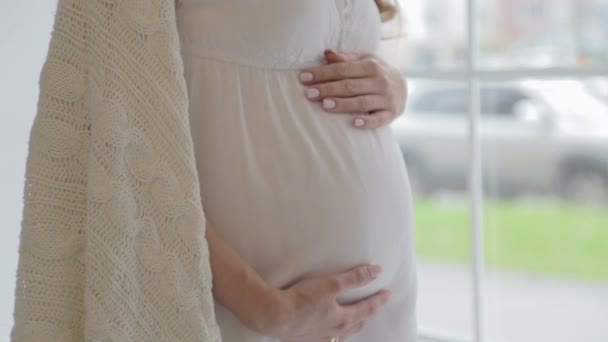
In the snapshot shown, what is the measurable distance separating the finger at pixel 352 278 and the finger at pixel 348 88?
273 millimetres

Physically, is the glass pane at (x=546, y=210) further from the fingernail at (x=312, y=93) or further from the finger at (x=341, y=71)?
the fingernail at (x=312, y=93)

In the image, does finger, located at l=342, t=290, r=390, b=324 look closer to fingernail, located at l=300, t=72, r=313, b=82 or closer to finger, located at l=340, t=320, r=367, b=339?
finger, located at l=340, t=320, r=367, b=339

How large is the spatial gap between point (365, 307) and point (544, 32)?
493 cm

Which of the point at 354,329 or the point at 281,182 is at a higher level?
the point at 281,182

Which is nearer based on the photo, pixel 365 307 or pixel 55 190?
pixel 55 190

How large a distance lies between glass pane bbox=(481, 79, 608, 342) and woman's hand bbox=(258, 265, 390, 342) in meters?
4.09

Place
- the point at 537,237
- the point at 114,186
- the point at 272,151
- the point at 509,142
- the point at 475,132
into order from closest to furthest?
the point at 114,186 → the point at 272,151 → the point at 475,132 → the point at 509,142 → the point at 537,237

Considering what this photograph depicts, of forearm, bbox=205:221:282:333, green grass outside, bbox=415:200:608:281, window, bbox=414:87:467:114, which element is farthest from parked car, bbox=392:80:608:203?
forearm, bbox=205:221:282:333

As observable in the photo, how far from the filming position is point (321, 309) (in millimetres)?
1191

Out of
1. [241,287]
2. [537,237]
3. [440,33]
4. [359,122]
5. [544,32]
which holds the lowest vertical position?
[537,237]

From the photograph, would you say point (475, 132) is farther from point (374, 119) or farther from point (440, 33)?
point (440, 33)

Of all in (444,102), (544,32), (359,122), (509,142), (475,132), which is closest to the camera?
(359,122)

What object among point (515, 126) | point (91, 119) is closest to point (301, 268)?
point (91, 119)

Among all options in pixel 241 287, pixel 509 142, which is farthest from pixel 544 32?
pixel 241 287
